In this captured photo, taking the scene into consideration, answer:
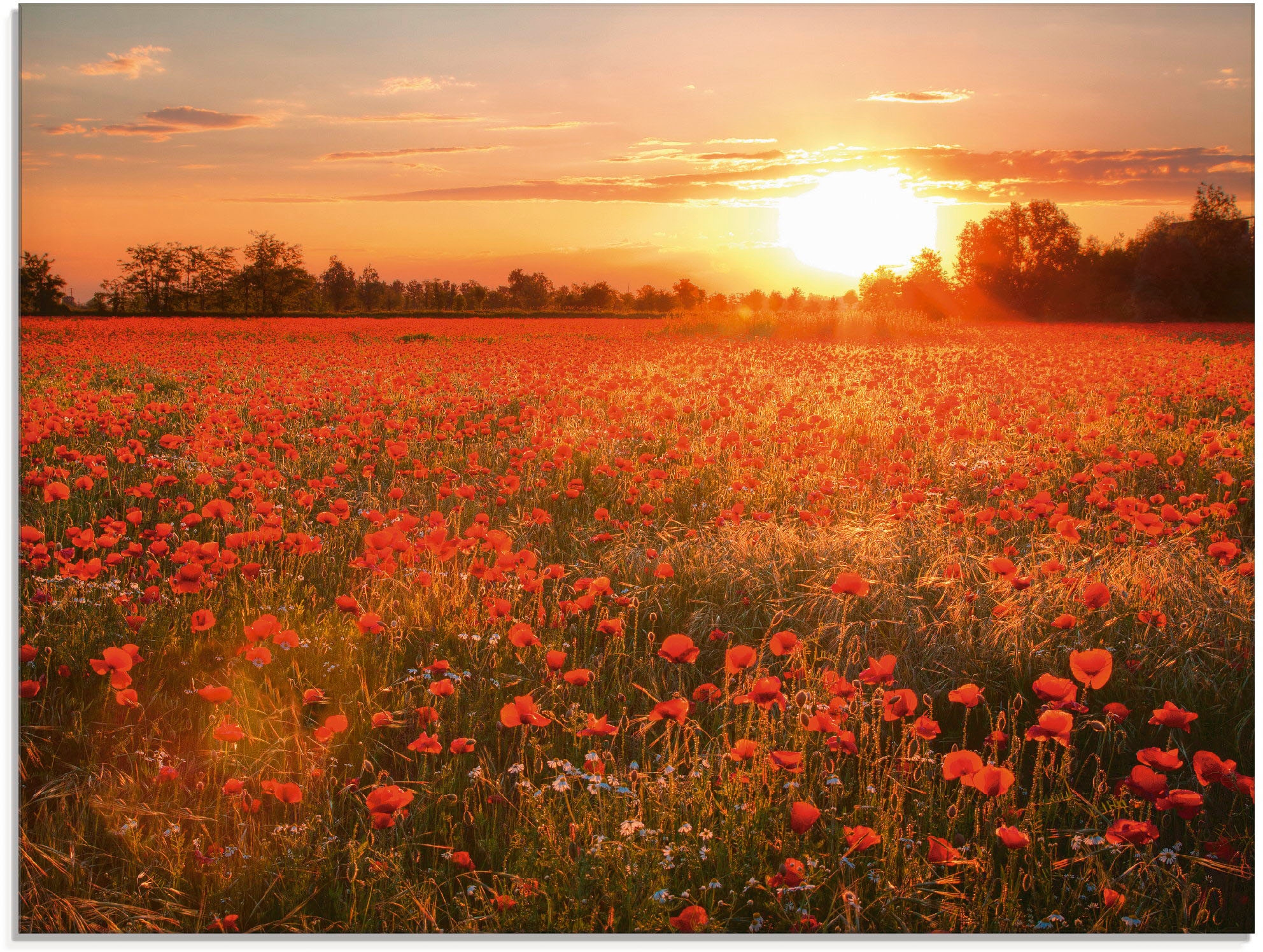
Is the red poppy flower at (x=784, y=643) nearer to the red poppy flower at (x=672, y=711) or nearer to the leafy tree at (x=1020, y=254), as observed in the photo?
the red poppy flower at (x=672, y=711)

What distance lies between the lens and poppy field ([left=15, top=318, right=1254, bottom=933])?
2.00 m

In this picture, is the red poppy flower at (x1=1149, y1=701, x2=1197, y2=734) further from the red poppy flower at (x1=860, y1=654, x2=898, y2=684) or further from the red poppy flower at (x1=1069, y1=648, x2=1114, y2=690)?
the red poppy flower at (x1=860, y1=654, x2=898, y2=684)

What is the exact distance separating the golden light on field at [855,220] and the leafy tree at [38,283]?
284 cm

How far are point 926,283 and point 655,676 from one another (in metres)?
2.50

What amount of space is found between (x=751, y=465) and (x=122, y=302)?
2969mm

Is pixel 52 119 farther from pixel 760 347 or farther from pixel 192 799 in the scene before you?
pixel 760 347

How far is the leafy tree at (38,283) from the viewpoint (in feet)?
9.90

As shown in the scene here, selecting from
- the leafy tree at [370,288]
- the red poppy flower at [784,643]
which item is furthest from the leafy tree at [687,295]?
the red poppy flower at [784,643]

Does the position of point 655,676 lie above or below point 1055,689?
below

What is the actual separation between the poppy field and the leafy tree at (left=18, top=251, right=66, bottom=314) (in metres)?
0.09

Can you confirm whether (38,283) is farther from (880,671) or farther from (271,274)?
(880,671)

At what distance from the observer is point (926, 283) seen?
4055 millimetres

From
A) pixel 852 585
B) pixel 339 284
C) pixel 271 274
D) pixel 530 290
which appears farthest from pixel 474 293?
pixel 852 585

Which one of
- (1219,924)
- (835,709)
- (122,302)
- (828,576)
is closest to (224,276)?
(122,302)
